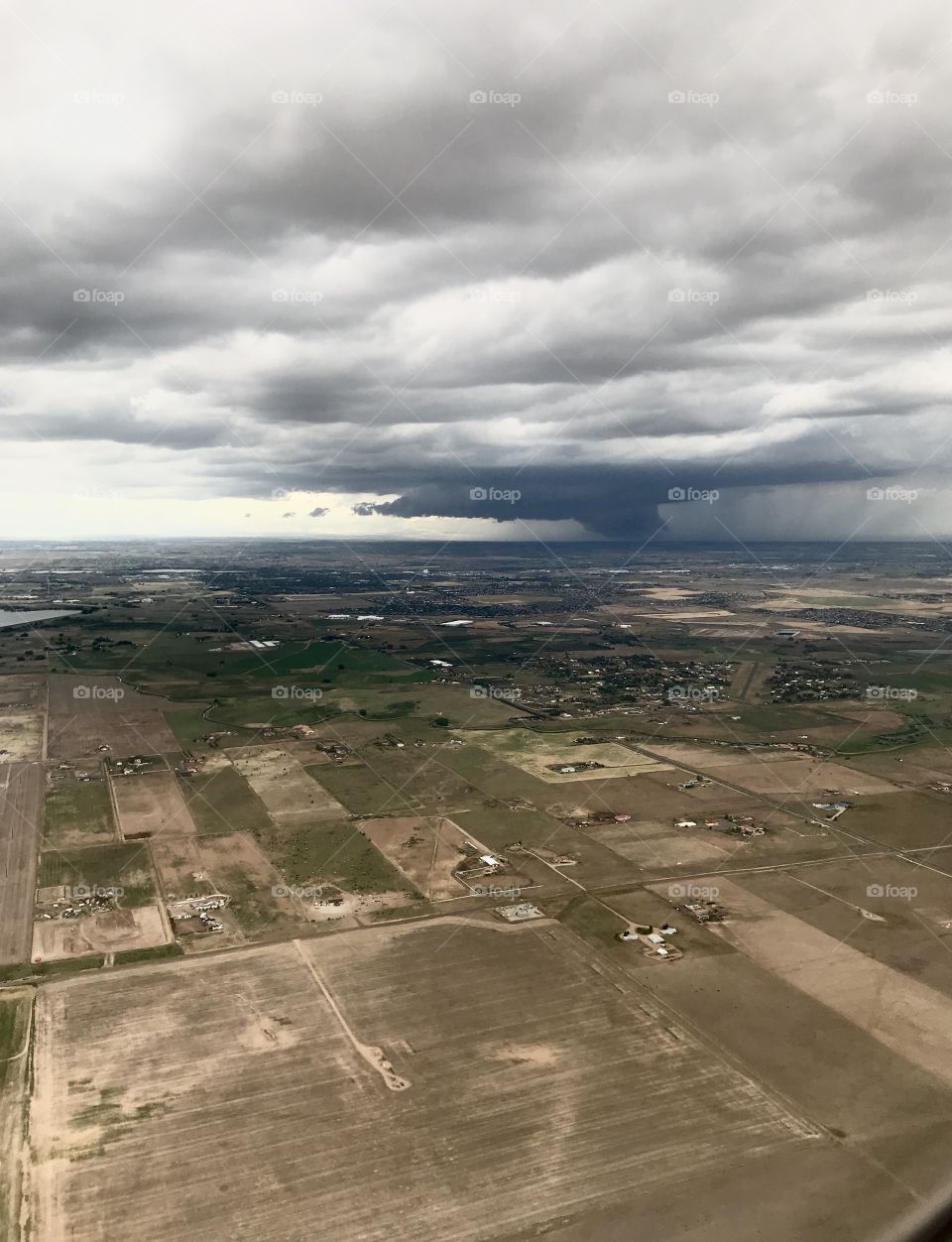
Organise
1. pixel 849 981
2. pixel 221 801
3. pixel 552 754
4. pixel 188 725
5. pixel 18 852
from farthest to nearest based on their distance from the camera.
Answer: pixel 188 725, pixel 552 754, pixel 221 801, pixel 18 852, pixel 849 981

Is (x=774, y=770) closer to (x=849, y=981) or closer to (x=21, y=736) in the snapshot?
(x=849, y=981)

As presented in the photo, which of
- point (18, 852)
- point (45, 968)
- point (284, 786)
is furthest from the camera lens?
point (284, 786)

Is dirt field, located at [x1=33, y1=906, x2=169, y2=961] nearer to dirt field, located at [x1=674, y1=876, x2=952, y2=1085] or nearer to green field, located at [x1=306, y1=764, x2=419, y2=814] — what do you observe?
green field, located at [x1=306, y1=764, x2=419, y2=814]

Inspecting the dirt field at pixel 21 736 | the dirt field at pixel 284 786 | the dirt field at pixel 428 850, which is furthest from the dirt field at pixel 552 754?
the dirt field at pixel 21 736

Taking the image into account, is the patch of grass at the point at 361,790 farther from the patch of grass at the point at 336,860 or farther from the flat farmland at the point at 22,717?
the flat farmland at the point at 22,717

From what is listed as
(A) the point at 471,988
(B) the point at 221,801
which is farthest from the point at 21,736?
(A) the point at 471,988

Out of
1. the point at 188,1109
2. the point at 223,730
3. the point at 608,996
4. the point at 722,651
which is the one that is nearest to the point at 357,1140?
the point at 188,1109

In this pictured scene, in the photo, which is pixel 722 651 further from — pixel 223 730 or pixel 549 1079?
pixel 549 1079
